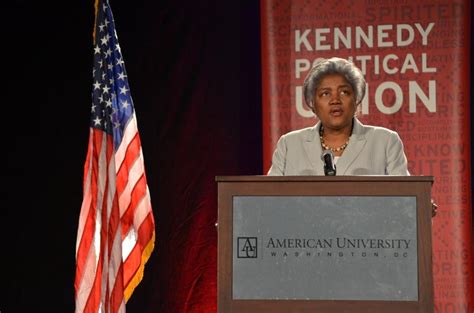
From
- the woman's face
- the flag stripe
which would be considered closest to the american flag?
the flag stripe

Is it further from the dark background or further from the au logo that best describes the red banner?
the au logo

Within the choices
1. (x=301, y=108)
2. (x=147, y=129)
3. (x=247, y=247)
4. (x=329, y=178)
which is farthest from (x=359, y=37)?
(x=247, y=247)

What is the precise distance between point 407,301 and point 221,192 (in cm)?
57

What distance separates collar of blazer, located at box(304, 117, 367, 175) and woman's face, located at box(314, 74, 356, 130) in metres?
0.06

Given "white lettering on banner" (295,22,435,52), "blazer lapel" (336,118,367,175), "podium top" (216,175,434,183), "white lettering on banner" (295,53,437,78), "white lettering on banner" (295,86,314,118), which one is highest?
"white lettering on banner" (295,22,435,52)

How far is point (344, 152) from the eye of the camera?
2.78 metres

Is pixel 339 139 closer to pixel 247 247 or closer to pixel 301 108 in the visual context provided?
pixel 247 247

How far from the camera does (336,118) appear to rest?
111 inches

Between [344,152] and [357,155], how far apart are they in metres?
0.05

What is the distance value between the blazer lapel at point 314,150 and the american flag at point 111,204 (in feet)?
3.61

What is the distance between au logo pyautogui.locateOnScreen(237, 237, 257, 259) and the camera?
6.81 ft

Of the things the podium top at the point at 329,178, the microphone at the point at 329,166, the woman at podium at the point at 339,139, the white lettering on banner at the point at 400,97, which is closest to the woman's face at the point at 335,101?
the woman at podium at the point at 339,139

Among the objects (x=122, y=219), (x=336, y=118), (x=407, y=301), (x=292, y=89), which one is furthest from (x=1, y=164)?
(x=407, y=301)

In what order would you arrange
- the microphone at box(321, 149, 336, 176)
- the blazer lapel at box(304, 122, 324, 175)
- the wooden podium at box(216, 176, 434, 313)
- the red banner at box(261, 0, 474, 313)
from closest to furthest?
the wooden podium at box(216, 176, 434, 313) < the microphone at box(321, 149, 336, 176) < the blazer lapel at box(304, 122, 324, 175) < the red banner at box(261, 0, 474, 313)
